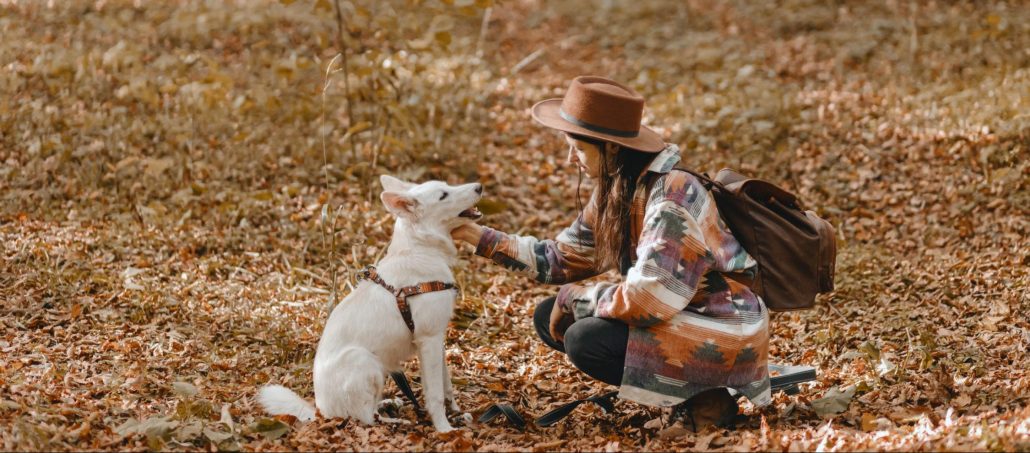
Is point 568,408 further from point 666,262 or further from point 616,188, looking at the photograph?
point 616,188

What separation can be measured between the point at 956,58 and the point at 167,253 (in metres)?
10.2

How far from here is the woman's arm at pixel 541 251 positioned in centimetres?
473

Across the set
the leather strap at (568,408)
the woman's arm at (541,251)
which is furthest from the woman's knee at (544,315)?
the leather strap at (568,408)

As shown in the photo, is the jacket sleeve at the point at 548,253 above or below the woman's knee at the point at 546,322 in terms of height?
above

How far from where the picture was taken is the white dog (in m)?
4.41

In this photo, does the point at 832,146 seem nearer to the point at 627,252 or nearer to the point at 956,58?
the point at 956,58

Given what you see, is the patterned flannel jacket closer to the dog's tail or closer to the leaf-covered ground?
the leaf-covered ground

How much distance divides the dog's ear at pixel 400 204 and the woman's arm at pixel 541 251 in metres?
0.33

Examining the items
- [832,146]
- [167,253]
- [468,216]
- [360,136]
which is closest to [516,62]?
[360,136]

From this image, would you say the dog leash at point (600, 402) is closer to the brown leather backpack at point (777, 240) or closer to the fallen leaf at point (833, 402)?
the fallen leaf at point (833, 402)

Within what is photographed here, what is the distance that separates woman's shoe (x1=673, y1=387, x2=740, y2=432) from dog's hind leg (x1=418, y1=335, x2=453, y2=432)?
1.28 m

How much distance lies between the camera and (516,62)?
42.0 ft

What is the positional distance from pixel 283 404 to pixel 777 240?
2.75 meters

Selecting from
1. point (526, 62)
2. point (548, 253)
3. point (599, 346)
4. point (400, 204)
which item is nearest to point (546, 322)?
point (548, 253)
